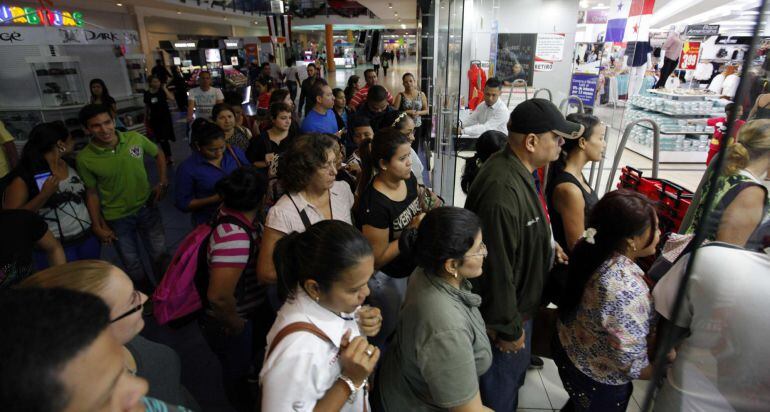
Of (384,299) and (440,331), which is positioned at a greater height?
(440,331)

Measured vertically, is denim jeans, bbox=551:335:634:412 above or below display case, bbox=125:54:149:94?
below

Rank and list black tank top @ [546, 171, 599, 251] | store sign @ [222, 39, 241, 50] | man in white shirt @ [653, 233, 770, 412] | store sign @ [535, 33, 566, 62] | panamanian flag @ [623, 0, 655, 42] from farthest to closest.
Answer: store sign @ [222, 39, 241, 50] → store sign @ [535, 33, 566, 62] → panamanian flag @ [623, 0, 655, 42] → black tank top @ [546, 171, 599, 251] → man in white shirt @ [653, 233, 770, 412]

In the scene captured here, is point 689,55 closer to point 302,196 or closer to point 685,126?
point 685,126

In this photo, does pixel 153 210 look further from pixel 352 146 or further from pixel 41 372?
pixel 41 372

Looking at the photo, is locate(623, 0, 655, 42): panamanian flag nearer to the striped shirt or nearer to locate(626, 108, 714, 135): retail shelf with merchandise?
locate(626, 108, 714, 135): retail shelf with merchandise

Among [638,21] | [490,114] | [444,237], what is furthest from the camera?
[490,114]

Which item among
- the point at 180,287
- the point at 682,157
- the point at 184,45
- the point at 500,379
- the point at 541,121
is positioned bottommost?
the point at 682,157

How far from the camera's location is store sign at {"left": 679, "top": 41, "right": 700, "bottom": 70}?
9367mm

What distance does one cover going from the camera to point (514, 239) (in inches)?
68.5

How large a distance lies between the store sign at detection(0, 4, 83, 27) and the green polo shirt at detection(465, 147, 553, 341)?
1055 cm

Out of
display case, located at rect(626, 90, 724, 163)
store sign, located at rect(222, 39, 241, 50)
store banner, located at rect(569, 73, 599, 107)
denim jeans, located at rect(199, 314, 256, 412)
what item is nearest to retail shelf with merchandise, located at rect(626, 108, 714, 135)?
display case, located at rect(626, 90, 724, 163)

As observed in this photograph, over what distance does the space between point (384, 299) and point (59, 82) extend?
943 cm

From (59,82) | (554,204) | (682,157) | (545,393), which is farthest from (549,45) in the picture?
(59,82)

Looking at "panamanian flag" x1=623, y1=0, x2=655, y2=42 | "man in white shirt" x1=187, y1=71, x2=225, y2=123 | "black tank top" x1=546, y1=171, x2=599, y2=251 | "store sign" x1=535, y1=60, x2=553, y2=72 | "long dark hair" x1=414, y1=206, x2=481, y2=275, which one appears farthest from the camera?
"store sign" x1=535, y1=60, x2=553, y2=72
